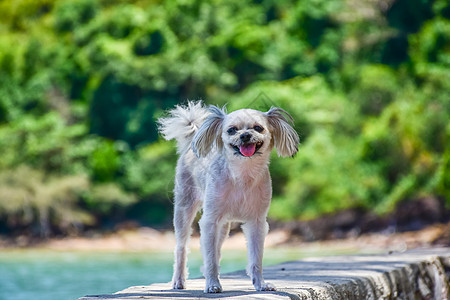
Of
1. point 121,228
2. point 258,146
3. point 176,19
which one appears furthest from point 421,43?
point 258,146

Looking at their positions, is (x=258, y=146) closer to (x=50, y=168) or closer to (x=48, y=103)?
(x=50, y=168)

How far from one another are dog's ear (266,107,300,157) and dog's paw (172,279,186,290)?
1246 mm

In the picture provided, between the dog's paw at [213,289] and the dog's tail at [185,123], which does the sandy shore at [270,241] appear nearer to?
the dog's tail at [185,123]

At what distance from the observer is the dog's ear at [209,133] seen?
4.39 metres

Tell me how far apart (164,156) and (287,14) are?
486 inches

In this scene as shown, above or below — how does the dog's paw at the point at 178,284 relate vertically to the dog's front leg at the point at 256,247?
below

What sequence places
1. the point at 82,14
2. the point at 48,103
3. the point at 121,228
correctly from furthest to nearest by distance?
1. the point at 82,14
2. the point at 48,103
3. the point at 121,228

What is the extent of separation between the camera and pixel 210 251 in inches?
174

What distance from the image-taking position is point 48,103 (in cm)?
3400

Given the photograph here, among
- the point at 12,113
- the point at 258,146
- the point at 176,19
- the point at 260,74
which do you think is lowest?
the point at 258,146

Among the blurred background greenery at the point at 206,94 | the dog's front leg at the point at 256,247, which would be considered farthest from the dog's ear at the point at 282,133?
the blurred background greenery at the point at 206,94

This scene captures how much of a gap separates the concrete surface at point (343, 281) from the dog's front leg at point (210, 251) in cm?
8

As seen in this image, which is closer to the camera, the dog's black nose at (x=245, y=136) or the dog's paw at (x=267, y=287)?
the dog's black nose at (x=245, y=136)

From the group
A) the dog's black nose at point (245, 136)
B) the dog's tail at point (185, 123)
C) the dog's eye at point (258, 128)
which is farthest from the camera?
the dog's tail at point (185, 123)
